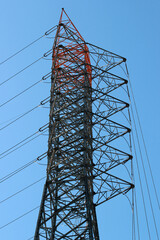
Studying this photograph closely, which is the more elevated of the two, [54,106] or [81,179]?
[54,106]

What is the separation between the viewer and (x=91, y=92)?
95.7 ft

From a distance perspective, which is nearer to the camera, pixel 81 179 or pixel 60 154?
pixel 81 179

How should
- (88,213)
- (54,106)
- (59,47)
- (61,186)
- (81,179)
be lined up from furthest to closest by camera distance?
(59,47)
(54,106)
(61,186)
(81,179)
(88,213)

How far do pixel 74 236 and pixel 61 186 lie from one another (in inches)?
140

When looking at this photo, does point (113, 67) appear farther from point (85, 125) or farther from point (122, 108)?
point (85, 125)

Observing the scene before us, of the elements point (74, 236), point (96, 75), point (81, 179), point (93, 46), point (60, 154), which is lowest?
point (74, 236)

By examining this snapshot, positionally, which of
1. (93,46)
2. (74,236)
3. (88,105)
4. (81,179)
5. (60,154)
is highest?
(93,46)

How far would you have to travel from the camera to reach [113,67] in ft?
103

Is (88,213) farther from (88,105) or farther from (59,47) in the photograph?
(59,47)

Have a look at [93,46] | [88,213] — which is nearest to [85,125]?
[88,213]

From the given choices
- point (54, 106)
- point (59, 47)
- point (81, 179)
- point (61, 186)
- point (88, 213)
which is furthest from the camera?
point (59, 47)

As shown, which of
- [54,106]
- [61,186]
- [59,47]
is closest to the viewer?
[61,186]

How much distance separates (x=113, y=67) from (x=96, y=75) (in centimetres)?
132

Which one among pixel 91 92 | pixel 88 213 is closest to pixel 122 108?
pixel 91 92
